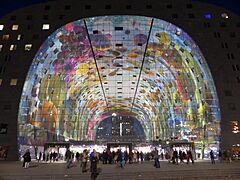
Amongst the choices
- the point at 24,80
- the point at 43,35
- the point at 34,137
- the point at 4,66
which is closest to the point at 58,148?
the point at 34,137

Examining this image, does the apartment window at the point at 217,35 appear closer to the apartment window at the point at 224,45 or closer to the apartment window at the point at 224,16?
the apartment window at the point at 224,45

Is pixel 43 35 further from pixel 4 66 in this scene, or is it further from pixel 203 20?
pixel 203 20

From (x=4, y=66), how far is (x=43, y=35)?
5.50 metres

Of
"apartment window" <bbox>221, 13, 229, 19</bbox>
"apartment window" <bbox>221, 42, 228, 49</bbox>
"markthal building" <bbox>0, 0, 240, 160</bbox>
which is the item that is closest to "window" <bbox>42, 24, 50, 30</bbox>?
"markthal building" <bbox>0, 0, 240, 160</bbox>

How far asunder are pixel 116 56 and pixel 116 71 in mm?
4483

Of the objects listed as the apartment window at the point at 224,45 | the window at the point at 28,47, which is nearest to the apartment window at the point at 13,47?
the window at the point at 28,47

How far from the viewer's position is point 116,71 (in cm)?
3897

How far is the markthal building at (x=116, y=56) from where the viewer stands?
26828 millimetres

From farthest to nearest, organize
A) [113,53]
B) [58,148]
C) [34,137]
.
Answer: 1. [113,53]
2. [34,137]
3. [58,148]

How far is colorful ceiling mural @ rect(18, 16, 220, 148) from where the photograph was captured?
2839 cm

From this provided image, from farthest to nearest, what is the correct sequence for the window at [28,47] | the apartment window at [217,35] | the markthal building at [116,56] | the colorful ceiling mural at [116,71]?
1. the apartment window at [217,35]
2. the colorful ceiling mural at [116,71]
3. the window at [28,47]
4. the markthal building at [116,56]

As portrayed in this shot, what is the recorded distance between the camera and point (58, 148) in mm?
28016

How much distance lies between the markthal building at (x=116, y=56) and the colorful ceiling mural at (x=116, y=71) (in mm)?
126

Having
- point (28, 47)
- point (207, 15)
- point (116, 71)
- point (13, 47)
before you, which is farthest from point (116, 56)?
point (13, 47)
